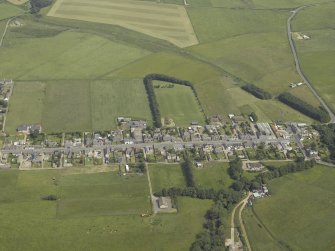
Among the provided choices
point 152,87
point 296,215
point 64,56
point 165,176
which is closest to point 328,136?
point 296,215

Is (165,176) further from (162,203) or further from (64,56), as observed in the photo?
(64,56)

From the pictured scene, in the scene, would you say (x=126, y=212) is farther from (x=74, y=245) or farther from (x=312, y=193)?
(x=312, y=193)

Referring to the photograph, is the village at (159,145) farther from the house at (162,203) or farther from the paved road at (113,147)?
the house at (162,203)

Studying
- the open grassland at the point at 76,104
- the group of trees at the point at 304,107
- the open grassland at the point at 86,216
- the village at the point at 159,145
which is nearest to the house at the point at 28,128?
the village at the point at 159,145

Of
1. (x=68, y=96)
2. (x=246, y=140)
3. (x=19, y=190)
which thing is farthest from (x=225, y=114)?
(x=19, y=190)

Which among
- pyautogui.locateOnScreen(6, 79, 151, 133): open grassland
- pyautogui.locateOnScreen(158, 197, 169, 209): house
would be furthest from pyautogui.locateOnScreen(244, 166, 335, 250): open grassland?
pyautogui.locateOnScreen(6, 79, 151, 133): open grassland

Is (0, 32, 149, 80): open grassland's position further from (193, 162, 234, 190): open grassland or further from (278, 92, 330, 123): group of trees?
(193, 162, 234, 190): open grassland
